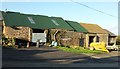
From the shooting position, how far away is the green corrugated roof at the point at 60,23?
131 feet

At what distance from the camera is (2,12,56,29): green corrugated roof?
113 feet

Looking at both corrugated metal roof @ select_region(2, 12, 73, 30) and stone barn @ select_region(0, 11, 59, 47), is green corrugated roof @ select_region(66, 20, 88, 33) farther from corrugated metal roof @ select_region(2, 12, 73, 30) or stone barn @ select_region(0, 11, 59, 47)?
stone barn @ select_region(0, 11, 59, 47)

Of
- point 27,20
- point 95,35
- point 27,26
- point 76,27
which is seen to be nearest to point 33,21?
point 27,20

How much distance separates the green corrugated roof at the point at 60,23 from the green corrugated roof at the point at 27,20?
0.94 meters

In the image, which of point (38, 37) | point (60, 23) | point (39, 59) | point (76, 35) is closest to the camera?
point (39, 59)

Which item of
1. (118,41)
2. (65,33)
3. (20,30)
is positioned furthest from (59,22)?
(118,41)

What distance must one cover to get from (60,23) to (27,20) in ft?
21.4

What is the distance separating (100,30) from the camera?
154ft

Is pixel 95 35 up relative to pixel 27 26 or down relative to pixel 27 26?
down

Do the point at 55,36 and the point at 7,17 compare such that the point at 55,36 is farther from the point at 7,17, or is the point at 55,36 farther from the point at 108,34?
the point at 108,34

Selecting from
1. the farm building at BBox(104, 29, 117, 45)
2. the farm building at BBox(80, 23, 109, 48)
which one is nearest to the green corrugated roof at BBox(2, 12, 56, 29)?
the farm building at BBox(80, 23, 109, 48)

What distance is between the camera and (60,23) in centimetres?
4097

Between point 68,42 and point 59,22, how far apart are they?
4394mm

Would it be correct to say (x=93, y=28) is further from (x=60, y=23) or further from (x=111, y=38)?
(x=60, y=23)
